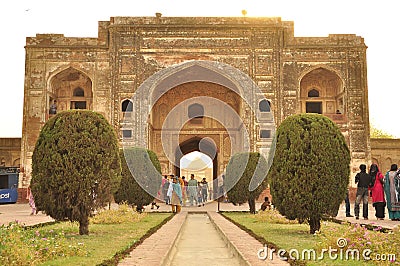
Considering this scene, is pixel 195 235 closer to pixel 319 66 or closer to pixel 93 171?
pixel 93 171

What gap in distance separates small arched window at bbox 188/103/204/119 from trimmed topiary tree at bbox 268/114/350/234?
668 inches

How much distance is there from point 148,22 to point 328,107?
963cm

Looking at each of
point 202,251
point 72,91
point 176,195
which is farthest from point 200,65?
point 202,251

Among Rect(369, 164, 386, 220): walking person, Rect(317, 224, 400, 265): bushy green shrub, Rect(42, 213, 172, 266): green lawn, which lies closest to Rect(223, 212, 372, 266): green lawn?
Rect(317, 224, 400, 265): bushy green shrub

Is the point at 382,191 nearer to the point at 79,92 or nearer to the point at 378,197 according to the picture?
the point at 378,197

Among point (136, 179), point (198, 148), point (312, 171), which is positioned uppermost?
point (198, 148)

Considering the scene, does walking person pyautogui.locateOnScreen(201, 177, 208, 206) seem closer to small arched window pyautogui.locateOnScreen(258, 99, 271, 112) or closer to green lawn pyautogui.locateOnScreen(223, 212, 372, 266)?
small arched window pyautogui.locateOnScreen(258, 99, 271, 112)

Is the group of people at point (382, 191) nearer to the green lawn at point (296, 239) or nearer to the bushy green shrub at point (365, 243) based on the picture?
the green lawn at point (296, 239)

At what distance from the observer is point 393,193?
33.7 feet

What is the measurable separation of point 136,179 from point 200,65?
1031 centimetres

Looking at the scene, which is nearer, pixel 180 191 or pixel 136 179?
pixel 136 179

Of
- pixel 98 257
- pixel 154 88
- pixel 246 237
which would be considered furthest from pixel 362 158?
pixel 98 257

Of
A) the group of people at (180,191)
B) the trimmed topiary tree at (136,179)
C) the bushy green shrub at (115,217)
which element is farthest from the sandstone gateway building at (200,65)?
the bushy green shrub at (115,217)

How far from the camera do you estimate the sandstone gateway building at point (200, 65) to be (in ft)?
69.2
